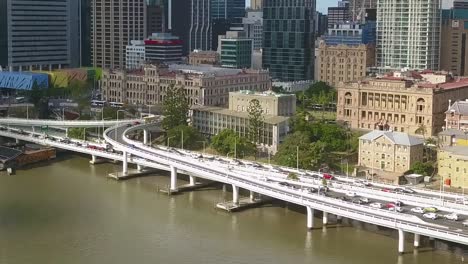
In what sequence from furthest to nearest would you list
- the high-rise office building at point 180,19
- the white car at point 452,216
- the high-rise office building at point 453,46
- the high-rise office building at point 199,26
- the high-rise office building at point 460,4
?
1. the high-rise office building at point 180,19
2. the high-rise office building at point 199,26
3. the high-rise office building at point 460,4
4. the high-rise office building at point 453,46
5. the white car at point 452,216

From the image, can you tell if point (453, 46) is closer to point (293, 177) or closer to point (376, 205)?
point (293, 177)

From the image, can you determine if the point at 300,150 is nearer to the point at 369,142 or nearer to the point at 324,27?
the point at 369,142

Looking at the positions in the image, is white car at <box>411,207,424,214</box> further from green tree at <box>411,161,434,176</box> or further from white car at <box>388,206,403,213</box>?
green tree at <box>411,161,434,176</box>

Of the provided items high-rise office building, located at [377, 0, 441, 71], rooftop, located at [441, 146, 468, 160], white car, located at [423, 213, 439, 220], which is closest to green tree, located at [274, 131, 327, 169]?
rooftop, located at [441, 146, 468, 160]

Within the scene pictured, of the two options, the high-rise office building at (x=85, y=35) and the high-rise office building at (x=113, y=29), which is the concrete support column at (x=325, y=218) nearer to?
the high-rise office building at (x=113, y=29)

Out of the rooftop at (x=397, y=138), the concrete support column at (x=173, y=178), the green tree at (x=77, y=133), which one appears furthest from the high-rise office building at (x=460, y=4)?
the concrete support column at (x=173, y=178)

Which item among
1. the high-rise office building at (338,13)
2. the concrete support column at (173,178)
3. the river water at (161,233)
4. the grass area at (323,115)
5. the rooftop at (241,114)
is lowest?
the river water at (161,233)

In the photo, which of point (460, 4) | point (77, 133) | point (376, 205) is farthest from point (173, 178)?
point (460, 4)
